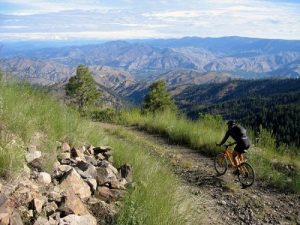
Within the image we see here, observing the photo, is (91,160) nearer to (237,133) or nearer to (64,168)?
(64,168)

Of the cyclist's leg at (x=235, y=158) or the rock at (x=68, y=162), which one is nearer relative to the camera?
the rock at (x=68, y=162)

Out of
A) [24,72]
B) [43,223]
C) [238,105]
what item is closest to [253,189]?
[24,72]

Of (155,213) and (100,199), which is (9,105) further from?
(155,213)

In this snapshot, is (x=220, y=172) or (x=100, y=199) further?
(x=220, y=172)

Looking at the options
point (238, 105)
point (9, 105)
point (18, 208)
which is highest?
point (9, 105)

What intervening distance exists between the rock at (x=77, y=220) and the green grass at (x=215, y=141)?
6.11 meters

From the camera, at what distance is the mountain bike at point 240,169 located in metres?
10.2

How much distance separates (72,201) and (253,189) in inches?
229

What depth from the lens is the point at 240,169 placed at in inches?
417

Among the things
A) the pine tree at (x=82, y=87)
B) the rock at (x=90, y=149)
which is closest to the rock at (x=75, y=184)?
the rock at (x=90, y=149)

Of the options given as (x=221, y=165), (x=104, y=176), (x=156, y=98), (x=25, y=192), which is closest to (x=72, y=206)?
(x=25, y=192)

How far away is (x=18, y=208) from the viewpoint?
15.3 ft

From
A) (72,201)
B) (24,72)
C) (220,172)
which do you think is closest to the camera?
(72,201)

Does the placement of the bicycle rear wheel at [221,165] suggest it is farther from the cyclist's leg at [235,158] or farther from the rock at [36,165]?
the rock at [36,165]
